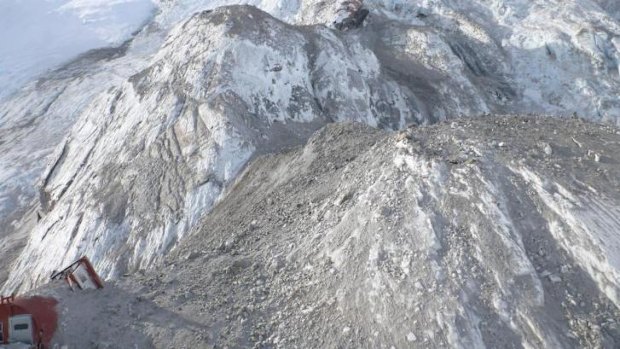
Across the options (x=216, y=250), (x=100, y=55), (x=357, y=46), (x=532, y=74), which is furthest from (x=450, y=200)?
(x=100, y=55)

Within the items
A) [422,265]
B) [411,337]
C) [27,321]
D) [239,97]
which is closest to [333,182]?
[422,265]

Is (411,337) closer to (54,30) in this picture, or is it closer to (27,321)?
(27,321)

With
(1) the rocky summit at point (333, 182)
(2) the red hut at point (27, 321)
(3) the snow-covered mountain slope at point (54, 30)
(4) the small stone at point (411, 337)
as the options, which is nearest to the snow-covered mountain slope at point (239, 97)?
(1) the rocky summit at point (333, 182)

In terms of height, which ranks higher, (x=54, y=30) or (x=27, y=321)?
(x=27, y=321)

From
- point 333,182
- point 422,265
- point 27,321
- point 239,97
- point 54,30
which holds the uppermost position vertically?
point 27,321

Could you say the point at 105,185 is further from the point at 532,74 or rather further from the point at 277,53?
the point at 532,74

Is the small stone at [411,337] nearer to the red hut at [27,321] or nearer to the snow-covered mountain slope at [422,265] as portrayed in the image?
the snow-covered mountain slope at [422,265]
